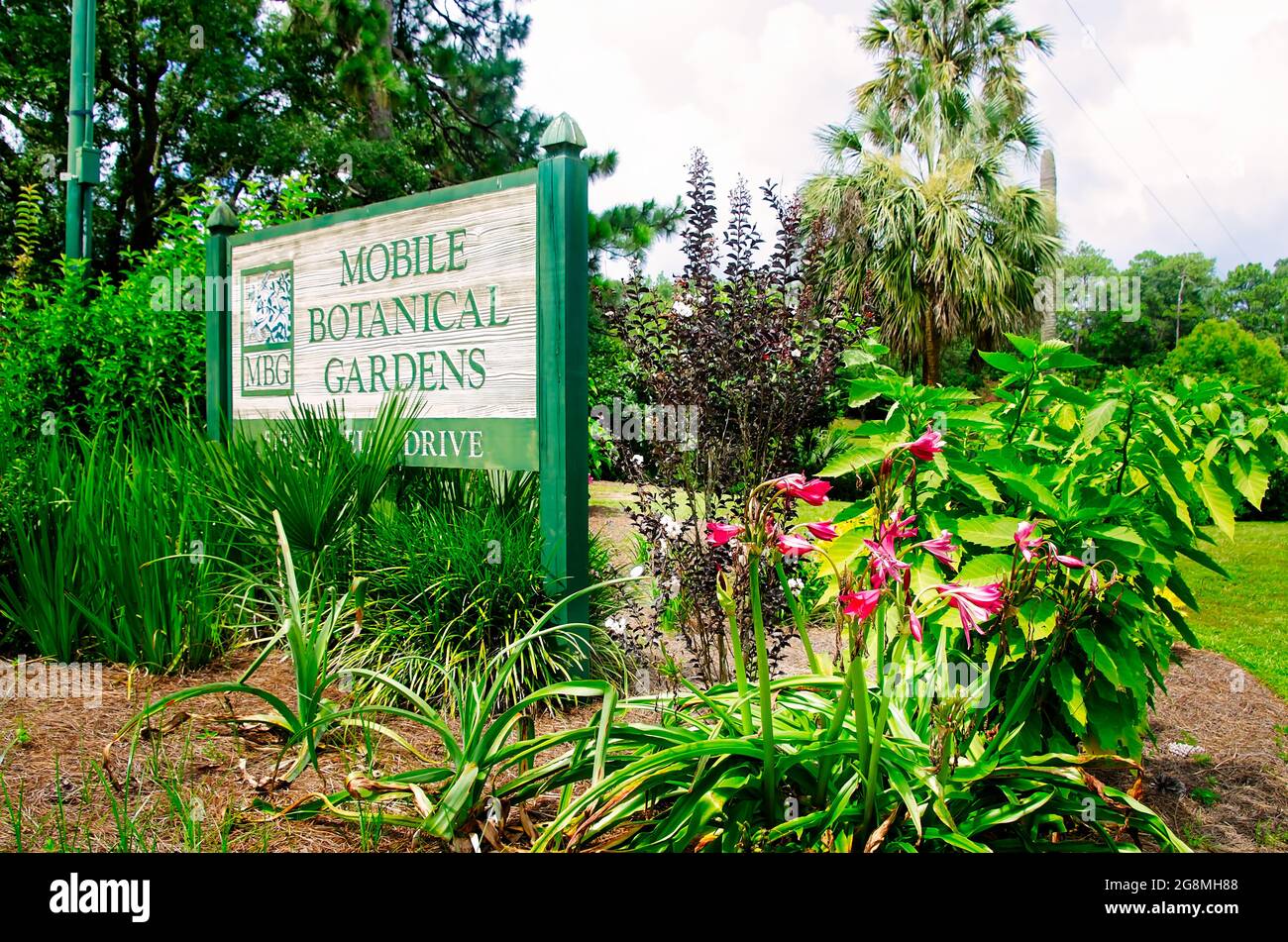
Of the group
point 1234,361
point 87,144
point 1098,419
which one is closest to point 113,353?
point 87,144

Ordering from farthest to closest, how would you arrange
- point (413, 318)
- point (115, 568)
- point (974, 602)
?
point (413, 318)
point (115, 568)
point (974, 602)

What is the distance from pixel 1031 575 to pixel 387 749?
2053 mm

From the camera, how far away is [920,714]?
215 cm

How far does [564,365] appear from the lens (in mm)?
3680

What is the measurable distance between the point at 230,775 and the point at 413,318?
252 cm

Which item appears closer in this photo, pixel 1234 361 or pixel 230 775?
pixel 230 775

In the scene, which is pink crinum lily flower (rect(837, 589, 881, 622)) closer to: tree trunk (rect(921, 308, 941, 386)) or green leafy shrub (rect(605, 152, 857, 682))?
green leafy shrub (rect(605, 152, 857, 682))

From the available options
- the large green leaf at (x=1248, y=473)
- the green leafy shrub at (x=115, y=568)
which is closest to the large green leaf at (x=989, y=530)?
the large green leaf at (x=1248, y=473)

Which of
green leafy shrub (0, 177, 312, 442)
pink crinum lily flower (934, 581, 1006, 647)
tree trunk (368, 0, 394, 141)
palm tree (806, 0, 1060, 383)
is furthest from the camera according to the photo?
palm tree (806, 0, 1060, 383)

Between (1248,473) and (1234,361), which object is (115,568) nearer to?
(1248,473)

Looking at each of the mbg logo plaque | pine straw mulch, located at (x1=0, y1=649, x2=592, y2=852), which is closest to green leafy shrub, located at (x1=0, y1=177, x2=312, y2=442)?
the mbg logo plaque

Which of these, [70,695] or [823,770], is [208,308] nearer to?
[70,695]

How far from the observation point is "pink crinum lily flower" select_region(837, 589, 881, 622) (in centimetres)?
168

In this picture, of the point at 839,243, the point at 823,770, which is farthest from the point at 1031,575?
the point at 839,243
